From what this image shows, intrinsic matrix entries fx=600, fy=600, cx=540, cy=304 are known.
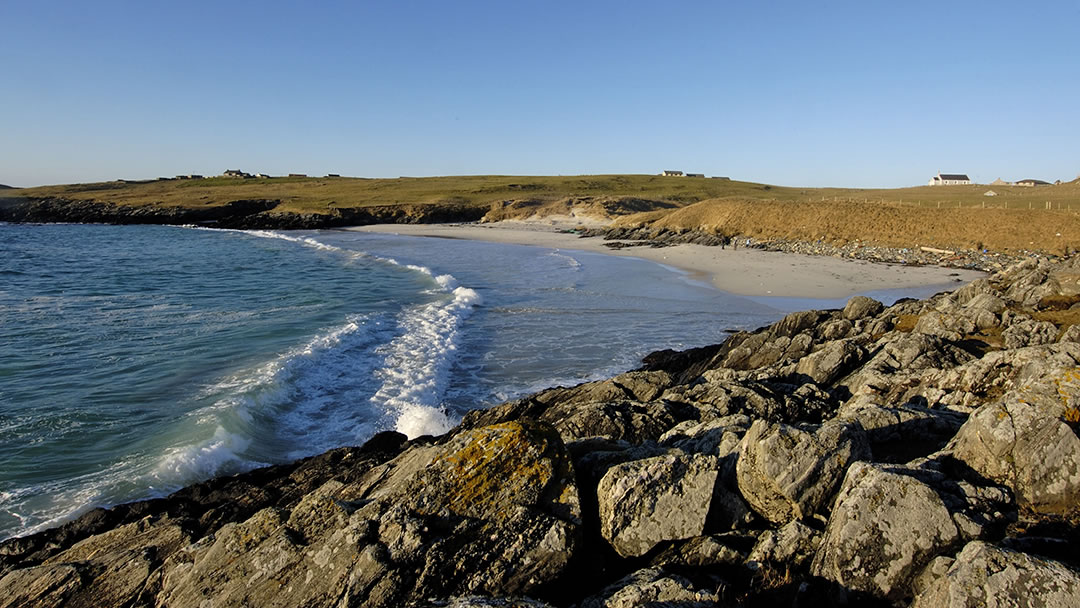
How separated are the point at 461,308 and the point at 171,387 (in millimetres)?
12230

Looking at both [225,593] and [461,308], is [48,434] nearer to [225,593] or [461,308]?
[225,593]

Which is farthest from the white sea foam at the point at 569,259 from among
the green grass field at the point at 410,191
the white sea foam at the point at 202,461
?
the green grass field at the point at 410,191

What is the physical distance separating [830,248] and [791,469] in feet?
143

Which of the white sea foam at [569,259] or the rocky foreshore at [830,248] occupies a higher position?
the rocky foreshore at [830,248]

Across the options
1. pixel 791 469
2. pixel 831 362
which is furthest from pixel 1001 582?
pixel 831 362

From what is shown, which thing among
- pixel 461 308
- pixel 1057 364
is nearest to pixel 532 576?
pixel 1057 364

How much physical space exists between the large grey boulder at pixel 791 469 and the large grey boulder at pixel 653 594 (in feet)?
4.17

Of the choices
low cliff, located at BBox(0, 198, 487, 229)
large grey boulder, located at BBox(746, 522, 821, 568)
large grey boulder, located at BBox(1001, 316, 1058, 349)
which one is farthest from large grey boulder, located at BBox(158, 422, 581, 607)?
low cliff, located at BBox(0, 198, 487, 229)

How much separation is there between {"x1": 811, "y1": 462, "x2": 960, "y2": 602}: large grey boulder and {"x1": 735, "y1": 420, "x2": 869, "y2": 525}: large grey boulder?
0.56 metres

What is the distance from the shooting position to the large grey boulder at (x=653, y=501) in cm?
496

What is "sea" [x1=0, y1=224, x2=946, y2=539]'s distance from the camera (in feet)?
38.1

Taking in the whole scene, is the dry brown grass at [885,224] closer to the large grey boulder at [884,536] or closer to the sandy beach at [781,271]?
the sandy beach at [781,271]

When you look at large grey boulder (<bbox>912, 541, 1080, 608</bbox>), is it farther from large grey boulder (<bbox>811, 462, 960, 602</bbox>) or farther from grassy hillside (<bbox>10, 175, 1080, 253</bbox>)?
grassy hillside (<bbox>10, 175, 1080, 253</bbox>)

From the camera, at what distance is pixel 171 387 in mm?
15367
